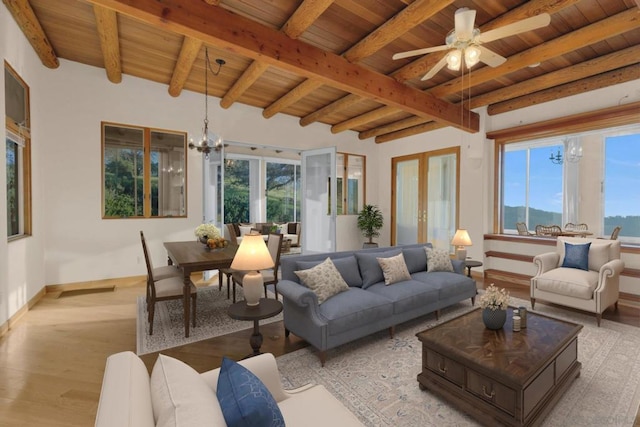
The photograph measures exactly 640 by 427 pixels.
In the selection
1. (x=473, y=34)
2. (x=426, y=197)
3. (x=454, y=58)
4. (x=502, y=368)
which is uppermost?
(x=473, y=34)

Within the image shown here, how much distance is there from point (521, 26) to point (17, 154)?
5.42 m

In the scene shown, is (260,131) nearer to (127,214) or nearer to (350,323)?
(127,214)

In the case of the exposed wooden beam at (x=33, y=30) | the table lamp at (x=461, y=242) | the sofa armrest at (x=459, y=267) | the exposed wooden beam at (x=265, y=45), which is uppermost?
the exposed wooden beam at (x=33, y=30)

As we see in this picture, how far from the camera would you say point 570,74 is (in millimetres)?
4172

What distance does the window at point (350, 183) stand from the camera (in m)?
7.42

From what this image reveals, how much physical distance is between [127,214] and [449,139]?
612 centimetres

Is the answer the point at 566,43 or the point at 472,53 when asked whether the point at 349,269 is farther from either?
the point at 566,43

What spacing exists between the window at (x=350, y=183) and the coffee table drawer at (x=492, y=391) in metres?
5.50

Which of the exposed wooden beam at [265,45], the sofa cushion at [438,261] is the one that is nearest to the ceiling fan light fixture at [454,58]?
the exposed wooden beam at [265,45]

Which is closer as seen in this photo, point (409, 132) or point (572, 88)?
point (572, 88)

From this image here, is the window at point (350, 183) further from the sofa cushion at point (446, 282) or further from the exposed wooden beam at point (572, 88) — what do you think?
the sofa cushion at point (446, 282)

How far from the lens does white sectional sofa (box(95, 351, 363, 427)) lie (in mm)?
874

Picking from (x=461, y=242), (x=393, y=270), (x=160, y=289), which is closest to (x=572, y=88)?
(x=461, y=242)

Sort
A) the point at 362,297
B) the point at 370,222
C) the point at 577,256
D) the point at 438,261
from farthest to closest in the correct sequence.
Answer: the point at 370,222, the point at 438,261, the point at 577,256, the point at 362,297
